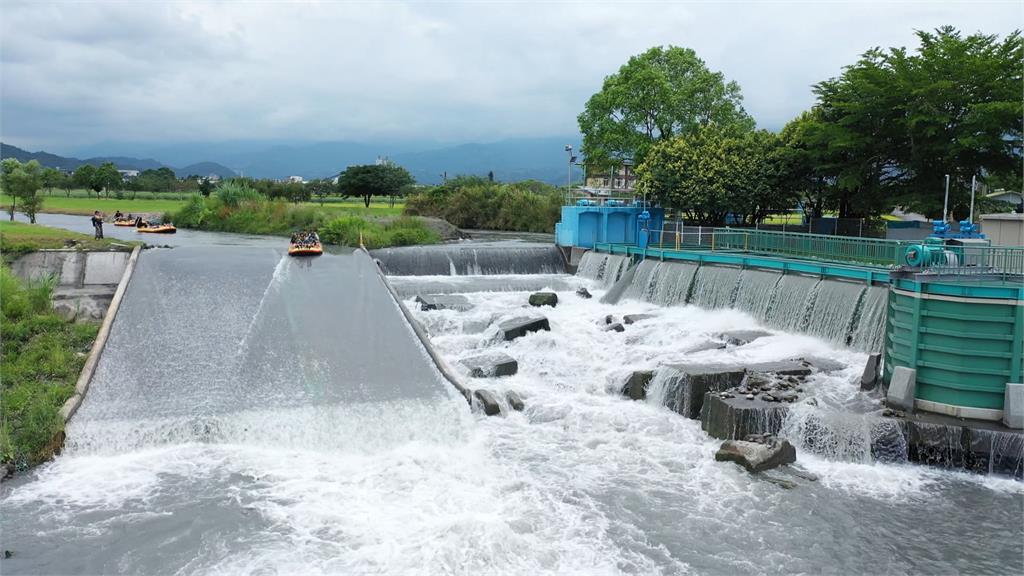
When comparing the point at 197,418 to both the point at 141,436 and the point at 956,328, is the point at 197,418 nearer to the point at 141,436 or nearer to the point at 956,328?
the point at 141,436

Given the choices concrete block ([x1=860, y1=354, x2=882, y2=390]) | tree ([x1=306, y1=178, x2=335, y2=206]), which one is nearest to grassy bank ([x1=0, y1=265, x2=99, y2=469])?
concrete block ([x1=860, y1=354, x2=882, y2=390])

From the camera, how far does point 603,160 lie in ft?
134

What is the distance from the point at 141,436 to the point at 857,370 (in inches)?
533

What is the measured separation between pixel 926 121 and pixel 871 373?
→ 42.6 ft

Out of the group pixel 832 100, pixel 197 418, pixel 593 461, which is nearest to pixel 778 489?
pixel 593 461

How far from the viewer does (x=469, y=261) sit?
2983 centimetres

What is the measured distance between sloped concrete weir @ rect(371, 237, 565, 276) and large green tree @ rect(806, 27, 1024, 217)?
1174 centimetres

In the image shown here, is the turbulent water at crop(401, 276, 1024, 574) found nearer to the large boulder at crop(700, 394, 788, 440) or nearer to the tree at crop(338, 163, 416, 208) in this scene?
the large boulder at crop(700, 394, 788, 440)

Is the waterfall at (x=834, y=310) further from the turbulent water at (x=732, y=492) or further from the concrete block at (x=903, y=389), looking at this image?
the concrete block at (x=903, y=389)

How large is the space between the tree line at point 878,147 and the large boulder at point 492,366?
15121mm

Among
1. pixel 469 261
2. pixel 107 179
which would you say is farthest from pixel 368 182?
pixel 469 261

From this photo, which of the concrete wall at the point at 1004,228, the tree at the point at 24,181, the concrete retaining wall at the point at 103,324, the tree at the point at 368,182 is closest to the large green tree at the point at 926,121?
the concrete wall at the point at 1004,228

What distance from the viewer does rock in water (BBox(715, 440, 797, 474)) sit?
1142 cm

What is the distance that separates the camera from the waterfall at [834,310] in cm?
1681
